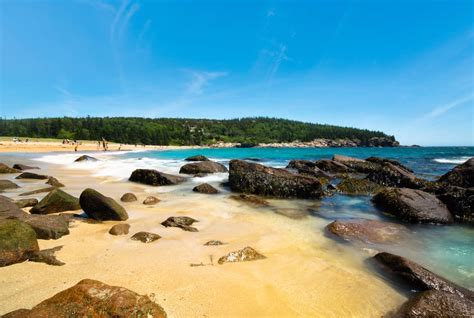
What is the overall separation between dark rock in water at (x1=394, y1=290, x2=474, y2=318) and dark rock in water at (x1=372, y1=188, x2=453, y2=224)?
5131mm

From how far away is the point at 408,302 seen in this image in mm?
3959

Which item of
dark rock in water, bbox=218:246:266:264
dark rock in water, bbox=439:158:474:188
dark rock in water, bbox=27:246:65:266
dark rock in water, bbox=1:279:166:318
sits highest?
dark rock in water, bbox=439:158:474:188

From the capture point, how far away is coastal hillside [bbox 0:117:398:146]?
119 metres

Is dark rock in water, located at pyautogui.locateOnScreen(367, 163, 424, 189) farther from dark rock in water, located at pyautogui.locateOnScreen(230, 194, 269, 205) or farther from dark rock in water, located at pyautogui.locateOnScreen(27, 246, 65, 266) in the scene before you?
dark rock in water, located at pyautogui.locateOnScreen(27, 246, 65, 266)

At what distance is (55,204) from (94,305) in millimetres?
5918

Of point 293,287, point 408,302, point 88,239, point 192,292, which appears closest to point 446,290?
point 408,302

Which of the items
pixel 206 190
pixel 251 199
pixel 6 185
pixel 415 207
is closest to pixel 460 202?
pixel 415 207

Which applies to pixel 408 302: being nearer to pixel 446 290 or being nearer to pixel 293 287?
pixel 446 290

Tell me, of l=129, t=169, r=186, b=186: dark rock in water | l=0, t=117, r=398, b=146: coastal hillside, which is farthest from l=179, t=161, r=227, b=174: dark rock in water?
l=0, t=117, r=398, b=146: coastal hillside

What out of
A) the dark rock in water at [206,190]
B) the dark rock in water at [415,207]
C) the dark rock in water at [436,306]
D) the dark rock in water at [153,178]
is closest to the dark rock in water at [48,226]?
the dark rock in water at [206,190]

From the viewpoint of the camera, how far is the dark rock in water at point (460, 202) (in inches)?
348

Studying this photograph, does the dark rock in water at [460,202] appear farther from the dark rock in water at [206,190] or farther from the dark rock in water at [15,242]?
the dark rock in water at [15,242]

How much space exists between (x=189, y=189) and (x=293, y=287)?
9170mm

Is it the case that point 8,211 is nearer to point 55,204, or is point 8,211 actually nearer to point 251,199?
point 55,204
